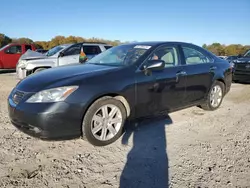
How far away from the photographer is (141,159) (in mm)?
2775

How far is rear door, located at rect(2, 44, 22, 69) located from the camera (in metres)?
12.9

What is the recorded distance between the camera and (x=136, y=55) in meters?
3.66

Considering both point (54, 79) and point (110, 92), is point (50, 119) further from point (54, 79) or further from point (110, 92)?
point (110, 92)

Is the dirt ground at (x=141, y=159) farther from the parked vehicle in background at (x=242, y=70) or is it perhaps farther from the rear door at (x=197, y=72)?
the parked vehicle in background at (x=242, y=70)

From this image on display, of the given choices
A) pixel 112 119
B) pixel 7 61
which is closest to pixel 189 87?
pixel 112 119

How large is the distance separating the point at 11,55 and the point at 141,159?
12.9 m

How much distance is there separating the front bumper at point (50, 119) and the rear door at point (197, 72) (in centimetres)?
230

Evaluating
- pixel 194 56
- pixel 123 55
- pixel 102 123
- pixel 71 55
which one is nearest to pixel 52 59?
pixel 71 55

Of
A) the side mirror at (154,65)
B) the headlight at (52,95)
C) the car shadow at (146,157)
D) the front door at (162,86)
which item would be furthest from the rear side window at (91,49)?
the headlight at (52,95)

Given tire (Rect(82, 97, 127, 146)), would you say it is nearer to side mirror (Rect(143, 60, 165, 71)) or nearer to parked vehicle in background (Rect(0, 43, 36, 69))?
side mirror (Rect(143, 60, 165, 71))

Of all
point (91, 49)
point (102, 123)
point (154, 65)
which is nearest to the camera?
point (102, 123)

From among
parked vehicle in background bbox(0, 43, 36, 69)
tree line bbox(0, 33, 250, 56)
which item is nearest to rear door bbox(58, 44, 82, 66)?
parked vehicle in background bbox(0, 43, 36, 69)

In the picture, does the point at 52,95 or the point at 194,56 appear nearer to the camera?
the point at 52,95

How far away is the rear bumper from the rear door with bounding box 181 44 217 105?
90.8 inches
